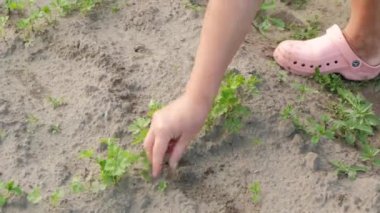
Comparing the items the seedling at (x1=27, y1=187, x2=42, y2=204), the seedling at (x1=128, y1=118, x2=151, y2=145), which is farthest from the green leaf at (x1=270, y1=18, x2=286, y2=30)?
the seedling at (x1=27, y1=187, x2=42, y2=204)

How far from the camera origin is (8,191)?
200 cm

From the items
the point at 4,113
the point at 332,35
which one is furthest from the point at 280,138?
the point at 4,113

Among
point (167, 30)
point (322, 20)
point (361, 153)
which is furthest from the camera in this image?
point (322, 20)

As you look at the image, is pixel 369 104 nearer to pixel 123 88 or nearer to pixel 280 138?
pixel 280 138

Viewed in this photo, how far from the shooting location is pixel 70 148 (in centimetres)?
214

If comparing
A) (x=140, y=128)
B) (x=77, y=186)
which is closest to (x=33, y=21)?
(x=140, y=128)

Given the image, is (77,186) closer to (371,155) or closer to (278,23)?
(371,155)

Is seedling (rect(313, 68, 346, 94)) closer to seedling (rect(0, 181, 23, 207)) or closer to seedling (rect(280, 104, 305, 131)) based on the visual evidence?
seedling (rect(280, 104, 305, 131))

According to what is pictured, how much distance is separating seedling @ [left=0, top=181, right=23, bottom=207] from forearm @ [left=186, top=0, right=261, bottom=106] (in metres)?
0.59

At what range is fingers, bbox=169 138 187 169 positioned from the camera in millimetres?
1940

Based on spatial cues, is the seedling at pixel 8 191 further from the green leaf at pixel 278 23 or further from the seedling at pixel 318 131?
the green leaf at pixel 278 23

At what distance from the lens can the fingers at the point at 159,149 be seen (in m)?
1.89

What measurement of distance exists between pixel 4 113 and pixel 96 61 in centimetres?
40

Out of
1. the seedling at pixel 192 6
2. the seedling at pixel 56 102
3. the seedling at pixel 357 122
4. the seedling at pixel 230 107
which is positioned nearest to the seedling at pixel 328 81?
the seedling at pixel 357 122
